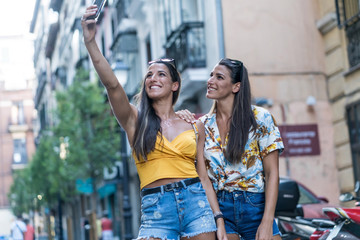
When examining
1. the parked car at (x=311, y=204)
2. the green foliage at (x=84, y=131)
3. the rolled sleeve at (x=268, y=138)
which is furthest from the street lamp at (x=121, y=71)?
the rolled sleeve at (x=268, y=138)

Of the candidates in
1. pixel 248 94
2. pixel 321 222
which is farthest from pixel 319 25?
pixel 248 94

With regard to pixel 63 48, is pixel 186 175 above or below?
below

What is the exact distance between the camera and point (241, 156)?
471 centimetres

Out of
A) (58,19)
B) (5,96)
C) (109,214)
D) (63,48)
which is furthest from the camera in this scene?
(5,96)

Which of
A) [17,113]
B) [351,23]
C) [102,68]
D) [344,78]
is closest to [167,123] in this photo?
[102,68]

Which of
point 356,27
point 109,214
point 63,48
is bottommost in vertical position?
point 109,214

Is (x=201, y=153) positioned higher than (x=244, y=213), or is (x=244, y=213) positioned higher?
(x=201, y=153)

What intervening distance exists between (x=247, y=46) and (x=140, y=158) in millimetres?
14293

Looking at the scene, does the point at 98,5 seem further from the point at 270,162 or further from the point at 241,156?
the point at 270,162

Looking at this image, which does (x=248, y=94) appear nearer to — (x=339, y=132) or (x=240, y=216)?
(x=240, y=216)

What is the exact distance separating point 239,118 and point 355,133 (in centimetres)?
1250

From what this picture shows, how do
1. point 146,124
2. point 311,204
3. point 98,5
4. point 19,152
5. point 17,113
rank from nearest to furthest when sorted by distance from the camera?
point 98,5, point 146,124, point 311,204, point 19,152, point 17,113

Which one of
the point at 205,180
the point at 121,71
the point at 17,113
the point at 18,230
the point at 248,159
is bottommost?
the point at 18,230

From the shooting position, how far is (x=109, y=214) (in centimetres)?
3434
